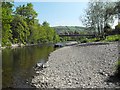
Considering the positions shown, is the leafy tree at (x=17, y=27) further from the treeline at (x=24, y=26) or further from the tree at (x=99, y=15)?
the tree at (x=99, y=15)

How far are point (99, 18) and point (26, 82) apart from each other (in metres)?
56.9

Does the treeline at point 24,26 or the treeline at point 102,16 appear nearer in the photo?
the treeline at point 102,16

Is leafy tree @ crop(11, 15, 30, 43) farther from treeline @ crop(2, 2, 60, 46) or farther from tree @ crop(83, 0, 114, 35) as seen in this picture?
tree @ crop(83, 0, 114, 35)

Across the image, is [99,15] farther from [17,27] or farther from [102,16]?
[17,27]

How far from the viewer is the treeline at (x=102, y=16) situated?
219ft

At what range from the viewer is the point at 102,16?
7112 cm

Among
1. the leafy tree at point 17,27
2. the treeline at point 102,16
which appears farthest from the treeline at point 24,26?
the treeline at point 102,16

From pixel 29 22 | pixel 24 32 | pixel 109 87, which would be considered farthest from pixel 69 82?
pixel 29 22

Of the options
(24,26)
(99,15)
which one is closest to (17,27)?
(24,26)

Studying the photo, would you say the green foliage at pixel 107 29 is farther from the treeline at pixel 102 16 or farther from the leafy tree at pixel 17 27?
the leafy tree at pixel 17 27

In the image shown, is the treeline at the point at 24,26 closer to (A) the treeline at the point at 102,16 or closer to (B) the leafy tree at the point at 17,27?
(B) the leafy tree at the point at 17,27

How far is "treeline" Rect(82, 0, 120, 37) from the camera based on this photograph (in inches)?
2624

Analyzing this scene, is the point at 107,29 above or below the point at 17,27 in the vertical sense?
below

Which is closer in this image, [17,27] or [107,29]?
[107,29]
